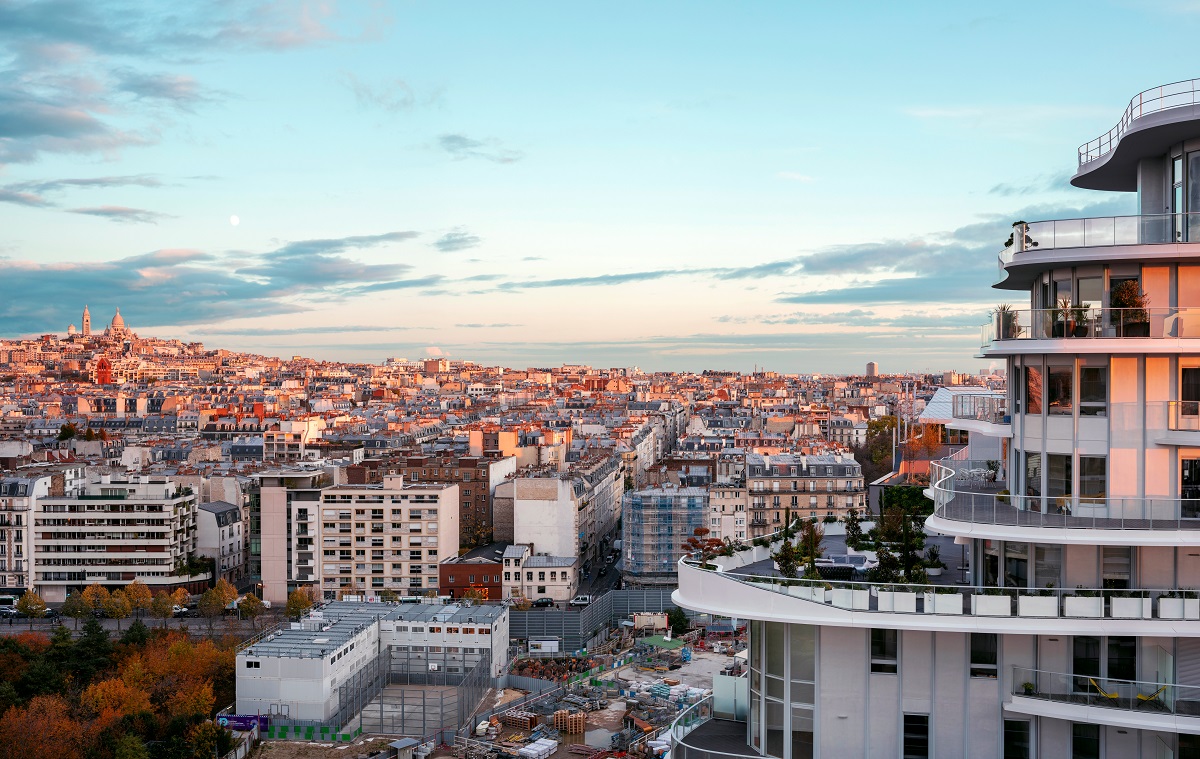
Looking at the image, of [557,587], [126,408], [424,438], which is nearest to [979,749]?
[557,587]

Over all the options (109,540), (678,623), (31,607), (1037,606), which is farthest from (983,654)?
(109,540)

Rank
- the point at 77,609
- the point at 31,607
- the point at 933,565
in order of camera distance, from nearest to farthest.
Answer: the point at 933,565
the point at 77,609
the point at 31,607

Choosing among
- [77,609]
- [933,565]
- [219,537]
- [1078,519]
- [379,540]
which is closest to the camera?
[1078,519]

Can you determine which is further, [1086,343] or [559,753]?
[559,753]

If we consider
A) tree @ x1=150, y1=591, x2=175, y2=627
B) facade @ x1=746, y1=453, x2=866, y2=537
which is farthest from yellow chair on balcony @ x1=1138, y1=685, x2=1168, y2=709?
tree @ x1=150, y1=591, x2=175, y2=627

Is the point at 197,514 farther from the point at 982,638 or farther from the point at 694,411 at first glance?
the point at 694,411

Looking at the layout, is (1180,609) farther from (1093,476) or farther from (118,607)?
(118,607)

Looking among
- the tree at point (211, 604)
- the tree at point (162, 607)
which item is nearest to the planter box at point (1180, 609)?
the tree at point (211, 604)
